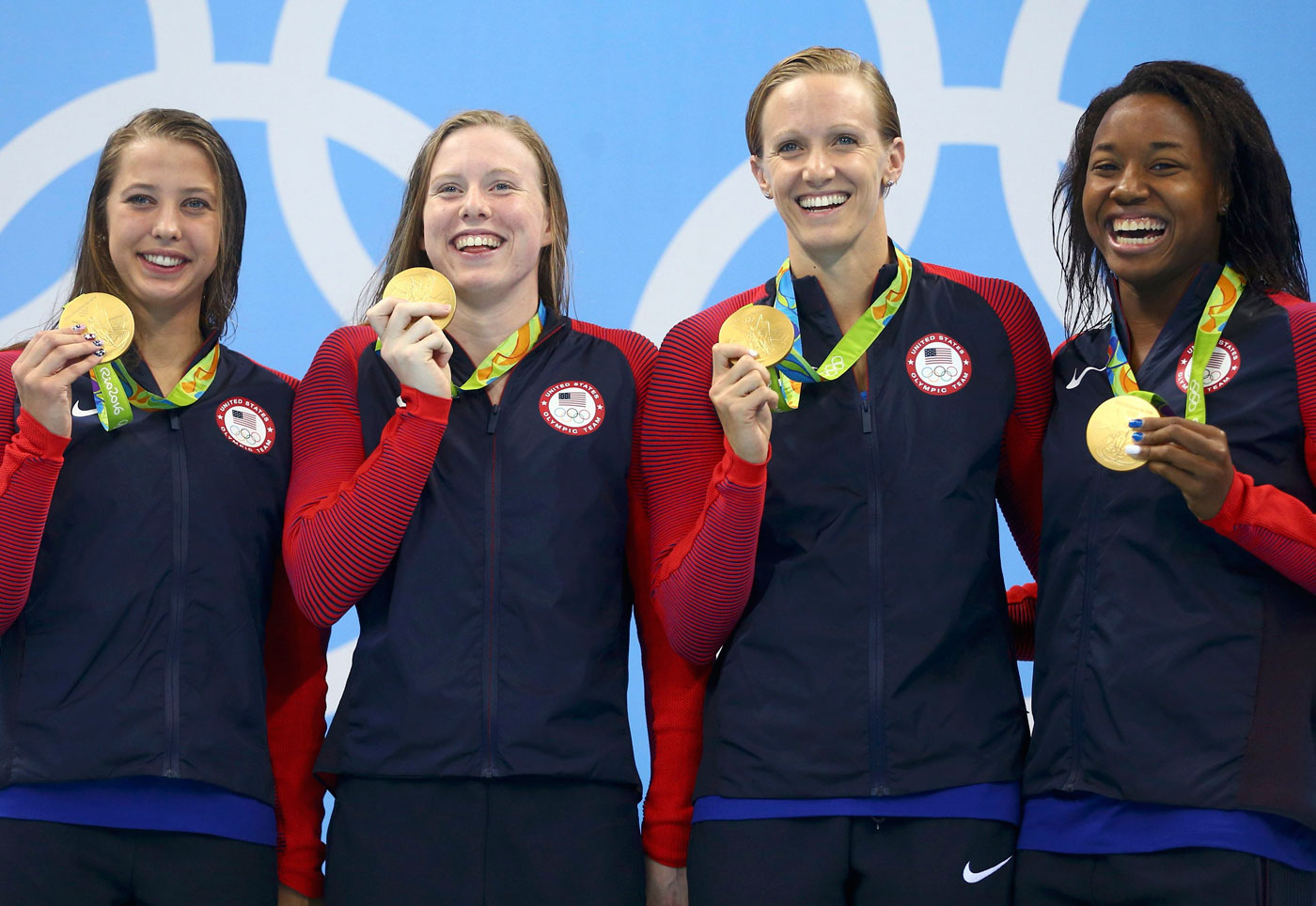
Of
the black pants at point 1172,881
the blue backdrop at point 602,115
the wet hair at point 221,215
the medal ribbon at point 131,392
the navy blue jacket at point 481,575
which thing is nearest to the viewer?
the black pants at point 1172,881

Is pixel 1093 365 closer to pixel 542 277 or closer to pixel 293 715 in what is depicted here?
pixel 542 277

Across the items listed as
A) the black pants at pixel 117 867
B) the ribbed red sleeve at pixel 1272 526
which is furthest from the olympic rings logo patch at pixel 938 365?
the black pants at pixel 117 867

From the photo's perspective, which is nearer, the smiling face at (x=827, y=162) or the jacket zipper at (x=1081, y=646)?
the jacket zipper at (x=1081, y=646)

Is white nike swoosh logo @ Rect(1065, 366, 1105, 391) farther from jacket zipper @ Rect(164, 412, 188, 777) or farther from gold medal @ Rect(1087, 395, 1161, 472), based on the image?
jacket zipper @ Rect(164, 412, 188, 777)

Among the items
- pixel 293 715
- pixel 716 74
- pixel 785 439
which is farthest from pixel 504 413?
pixel 716 74

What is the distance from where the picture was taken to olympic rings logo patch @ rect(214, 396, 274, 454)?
2.33m

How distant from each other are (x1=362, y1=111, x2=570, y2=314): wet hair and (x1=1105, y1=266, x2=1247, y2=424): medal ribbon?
0.99 meters

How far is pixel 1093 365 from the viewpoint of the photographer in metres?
2.21

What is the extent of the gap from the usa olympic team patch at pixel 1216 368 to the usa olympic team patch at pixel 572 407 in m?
0.94

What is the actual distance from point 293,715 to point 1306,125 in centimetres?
312

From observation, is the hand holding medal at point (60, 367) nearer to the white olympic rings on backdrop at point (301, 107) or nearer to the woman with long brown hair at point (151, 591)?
the woman with long brown hair at point (151, 591)

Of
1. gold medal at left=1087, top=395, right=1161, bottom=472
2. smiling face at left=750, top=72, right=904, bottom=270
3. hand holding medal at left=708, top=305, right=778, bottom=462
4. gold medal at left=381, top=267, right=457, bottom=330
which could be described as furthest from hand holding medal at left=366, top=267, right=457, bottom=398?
gold medal at left=1087, top=395, right=1161, bottom=472

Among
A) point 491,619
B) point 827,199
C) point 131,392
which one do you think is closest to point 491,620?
point 491,619

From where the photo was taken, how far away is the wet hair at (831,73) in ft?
7.41
